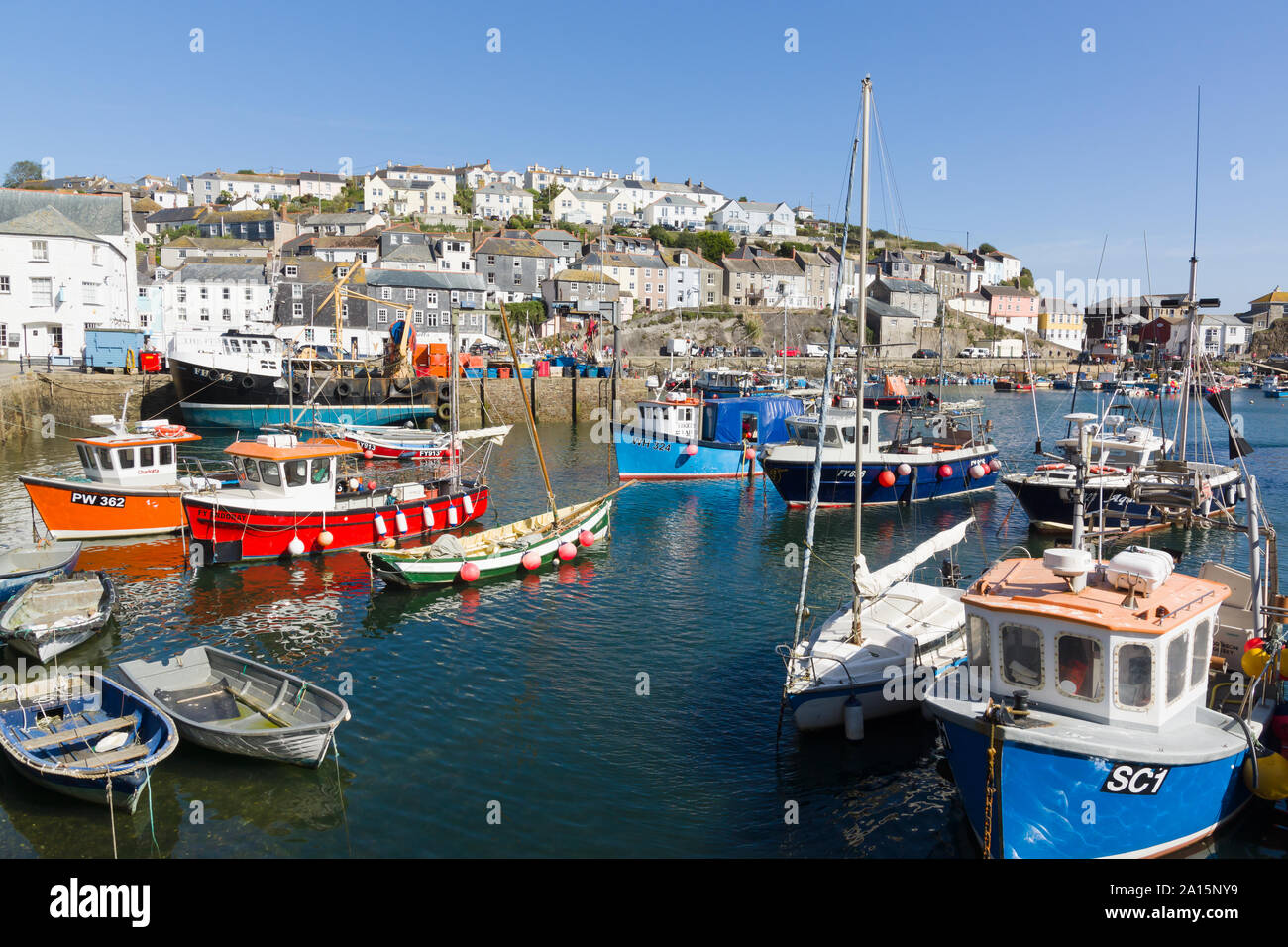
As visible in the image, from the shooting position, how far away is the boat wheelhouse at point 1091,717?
9.82 meters

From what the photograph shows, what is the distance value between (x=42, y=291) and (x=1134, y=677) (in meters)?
67.0

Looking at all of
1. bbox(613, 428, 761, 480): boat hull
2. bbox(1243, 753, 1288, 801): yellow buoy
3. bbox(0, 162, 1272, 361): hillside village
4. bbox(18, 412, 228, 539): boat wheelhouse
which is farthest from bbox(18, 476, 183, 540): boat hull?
bbox(1243, 753, 1288, 801): yellow buoy

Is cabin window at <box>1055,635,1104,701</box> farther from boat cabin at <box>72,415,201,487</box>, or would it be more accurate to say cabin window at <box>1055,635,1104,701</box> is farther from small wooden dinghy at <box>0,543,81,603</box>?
boat cabin at <box>72,415,201,487</box>

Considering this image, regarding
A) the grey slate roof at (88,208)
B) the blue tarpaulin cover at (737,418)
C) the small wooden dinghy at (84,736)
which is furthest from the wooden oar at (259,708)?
the grey slate roof at (88,208)

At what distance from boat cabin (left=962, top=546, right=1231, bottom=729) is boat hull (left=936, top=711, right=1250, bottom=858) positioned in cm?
74

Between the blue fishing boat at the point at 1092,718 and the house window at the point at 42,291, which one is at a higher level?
the house window at the point at 42,291

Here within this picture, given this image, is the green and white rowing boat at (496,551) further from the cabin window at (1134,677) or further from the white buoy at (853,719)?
the cabin window at (1134,677)

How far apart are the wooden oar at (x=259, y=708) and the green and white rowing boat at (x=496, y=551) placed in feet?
23.2

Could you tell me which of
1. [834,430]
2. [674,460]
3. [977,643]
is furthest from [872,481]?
[977,643]

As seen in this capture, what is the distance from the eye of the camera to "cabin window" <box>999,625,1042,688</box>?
10.6 m

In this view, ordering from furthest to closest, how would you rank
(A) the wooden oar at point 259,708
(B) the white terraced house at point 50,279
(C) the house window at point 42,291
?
(C) the house window at point 42,291, (B) the white terraced house at point 50,279, (A) the wooden oar at point 259,708

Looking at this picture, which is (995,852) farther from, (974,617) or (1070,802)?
(974,617)

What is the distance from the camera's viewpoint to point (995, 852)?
995cm
